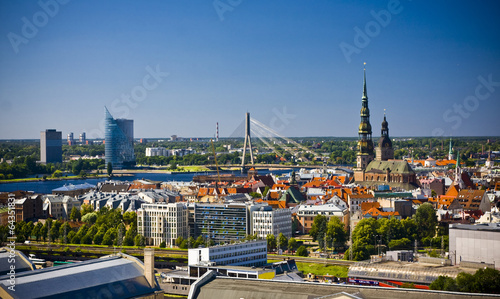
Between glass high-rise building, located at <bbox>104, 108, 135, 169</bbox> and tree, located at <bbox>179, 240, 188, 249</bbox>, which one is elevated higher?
glass high-rise building, located at <bbox>104, 108, 135, 169</bbox>

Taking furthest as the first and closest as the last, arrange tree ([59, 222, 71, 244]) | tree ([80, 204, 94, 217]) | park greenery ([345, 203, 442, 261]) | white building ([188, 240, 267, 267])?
tree ([80, 204, 94, 217]) → tree ([59, 222, 71, 244]) → park greenery ([345, 203, 442, 261]) → white building ([188, 240, 267, 267])

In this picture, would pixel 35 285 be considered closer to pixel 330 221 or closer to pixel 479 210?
pixel 330 221

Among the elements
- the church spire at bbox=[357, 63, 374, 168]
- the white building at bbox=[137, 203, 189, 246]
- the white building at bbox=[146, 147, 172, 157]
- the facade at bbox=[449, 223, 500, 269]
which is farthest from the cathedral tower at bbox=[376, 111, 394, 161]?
the white building at bbox=[146, 147, 172, 157]

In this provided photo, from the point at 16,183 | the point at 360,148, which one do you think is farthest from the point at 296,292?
the point at 16,183

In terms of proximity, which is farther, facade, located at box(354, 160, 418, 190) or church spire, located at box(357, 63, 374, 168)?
church spire, located at box(357, 63, 374, 168)

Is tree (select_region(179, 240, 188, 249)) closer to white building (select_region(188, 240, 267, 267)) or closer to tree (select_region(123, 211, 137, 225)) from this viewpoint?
tree (select_region(123, 211, 137, 225))

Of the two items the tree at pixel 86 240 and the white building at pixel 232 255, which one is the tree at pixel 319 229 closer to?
the white building at pixel 232 255
